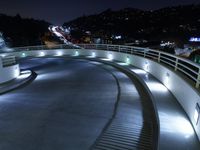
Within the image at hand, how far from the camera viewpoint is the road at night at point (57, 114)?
491cm

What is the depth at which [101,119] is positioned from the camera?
5.98 metres

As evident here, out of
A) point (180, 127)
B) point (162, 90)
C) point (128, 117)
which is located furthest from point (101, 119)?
point (162, 90)

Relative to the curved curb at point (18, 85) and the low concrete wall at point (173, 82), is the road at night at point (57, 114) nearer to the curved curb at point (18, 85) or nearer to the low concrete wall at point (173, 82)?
the curved curb at point (18, 85)

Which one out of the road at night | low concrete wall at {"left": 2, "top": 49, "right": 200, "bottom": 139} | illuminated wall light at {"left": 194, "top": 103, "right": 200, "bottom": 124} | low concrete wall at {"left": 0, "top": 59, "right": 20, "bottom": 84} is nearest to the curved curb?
the road at night

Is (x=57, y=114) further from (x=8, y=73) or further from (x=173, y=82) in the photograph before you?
(x=8, y=73)

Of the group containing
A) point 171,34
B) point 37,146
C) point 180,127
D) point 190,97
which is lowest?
point 37,146

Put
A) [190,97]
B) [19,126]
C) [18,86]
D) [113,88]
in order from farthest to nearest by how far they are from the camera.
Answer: [18,86] < [113,88] < [19,126] < [190,97]

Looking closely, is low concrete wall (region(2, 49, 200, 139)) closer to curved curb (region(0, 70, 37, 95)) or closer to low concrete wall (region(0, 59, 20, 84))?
curved curb (region(0, 70, 37, 95))

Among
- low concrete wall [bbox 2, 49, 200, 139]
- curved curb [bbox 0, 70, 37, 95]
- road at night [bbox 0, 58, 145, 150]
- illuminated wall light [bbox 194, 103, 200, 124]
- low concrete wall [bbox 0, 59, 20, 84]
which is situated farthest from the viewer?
low concrete wall [bbox 0, 59, 20, 84]

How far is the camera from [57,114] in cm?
646

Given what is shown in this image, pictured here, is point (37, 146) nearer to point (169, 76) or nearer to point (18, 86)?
point (169, 76)

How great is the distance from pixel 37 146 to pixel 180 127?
3.27 m

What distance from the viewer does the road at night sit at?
4.91 metres

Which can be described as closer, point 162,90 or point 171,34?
point 162,90
